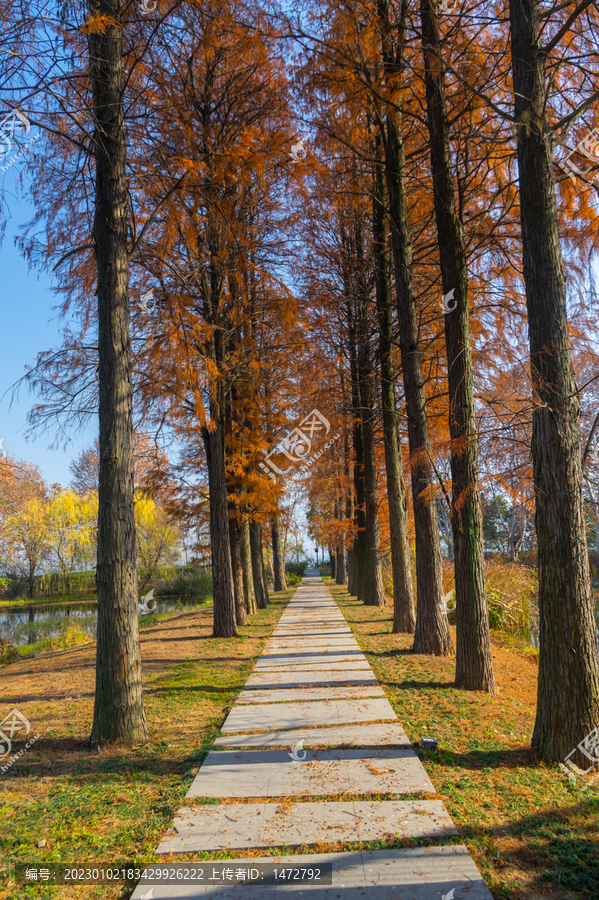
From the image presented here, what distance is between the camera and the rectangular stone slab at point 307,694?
561cm

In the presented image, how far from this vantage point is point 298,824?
301 cm

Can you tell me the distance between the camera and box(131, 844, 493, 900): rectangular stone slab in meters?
2.39

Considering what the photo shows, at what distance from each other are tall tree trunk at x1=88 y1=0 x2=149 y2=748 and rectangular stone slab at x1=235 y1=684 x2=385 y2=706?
148 cm

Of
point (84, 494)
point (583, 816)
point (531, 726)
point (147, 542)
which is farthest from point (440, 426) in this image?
point (84, 494)

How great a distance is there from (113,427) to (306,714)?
3.33 meters

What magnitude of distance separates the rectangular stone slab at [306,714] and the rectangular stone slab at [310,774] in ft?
2.11

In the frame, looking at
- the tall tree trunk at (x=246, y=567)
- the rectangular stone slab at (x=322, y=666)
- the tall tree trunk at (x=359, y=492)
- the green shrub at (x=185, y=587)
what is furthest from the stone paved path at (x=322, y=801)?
the green shrub at (x=185, y=587)

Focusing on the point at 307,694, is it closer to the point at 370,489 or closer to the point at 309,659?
the point at 309,659

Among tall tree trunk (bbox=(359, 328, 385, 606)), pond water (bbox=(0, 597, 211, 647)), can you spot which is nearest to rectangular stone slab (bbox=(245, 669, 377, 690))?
pond water (bbox=(0, 597, 211, 647))

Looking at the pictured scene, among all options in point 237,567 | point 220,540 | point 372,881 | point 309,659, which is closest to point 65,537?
point 237,567

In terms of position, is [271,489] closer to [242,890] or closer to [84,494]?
[242,890]

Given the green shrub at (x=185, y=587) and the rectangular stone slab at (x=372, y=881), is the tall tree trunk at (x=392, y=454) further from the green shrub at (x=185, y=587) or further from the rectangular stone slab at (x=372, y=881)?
the green shrub at (x=185, y=587)

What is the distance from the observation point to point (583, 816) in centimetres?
302

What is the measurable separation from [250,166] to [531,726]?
26.3 ft
